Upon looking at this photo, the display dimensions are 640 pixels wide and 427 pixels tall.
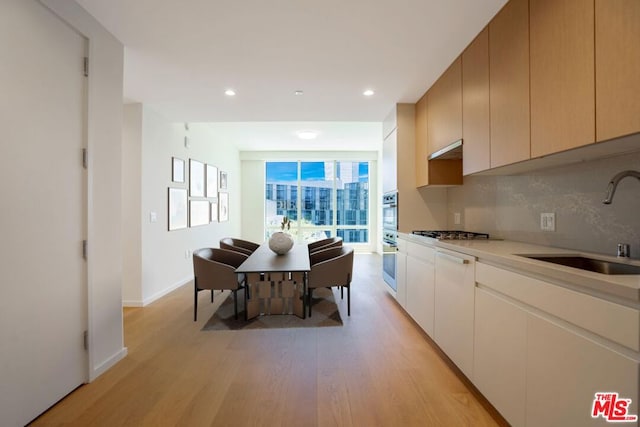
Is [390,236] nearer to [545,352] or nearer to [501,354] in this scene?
[501,354]

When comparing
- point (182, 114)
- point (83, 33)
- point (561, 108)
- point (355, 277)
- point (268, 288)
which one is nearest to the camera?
point (561, 108)

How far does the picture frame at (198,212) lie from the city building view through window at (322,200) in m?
2.68

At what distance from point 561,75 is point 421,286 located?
1.92 meters

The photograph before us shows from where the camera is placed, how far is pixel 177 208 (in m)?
4.44

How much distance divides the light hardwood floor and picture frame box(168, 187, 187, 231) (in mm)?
1691

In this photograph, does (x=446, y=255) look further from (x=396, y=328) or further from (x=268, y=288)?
(x=268, y=288)

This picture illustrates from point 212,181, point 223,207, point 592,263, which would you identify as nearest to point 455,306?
point 592,263

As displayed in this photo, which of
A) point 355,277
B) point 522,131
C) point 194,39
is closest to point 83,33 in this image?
point 194,39

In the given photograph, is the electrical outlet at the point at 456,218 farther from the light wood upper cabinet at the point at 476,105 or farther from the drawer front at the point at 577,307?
the drawer front at the point at 577,307

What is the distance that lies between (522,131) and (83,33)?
9.53 ft

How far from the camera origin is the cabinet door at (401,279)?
323cm

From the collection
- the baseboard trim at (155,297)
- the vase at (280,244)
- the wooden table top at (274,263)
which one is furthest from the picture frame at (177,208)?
the vase at (280,244)

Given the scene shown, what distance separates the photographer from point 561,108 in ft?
4.69

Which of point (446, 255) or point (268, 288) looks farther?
point (268, 288)
